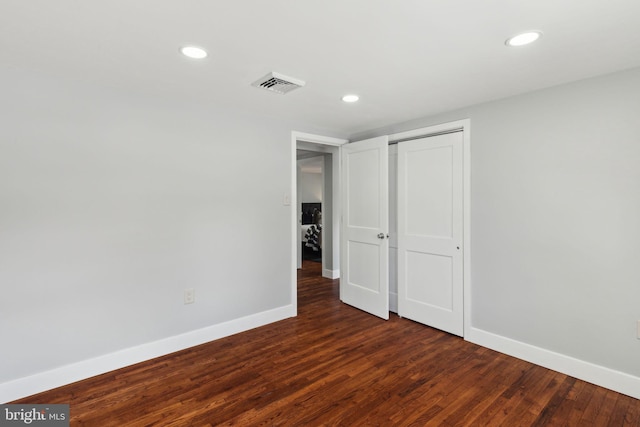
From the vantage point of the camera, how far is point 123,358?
8.30ft

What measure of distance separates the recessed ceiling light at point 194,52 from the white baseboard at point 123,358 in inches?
91.5

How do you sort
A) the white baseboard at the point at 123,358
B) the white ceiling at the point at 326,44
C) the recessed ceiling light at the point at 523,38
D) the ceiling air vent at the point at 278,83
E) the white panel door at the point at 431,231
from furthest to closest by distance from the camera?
the white panel door at the point at 431,231, the ceiling air vent at the point at 278,83, the white baseboard at the point at 123,358, the recessed ceiling light at the point at 523,38, the white ceiling at the point at 326,44

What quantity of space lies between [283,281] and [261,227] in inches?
27.3

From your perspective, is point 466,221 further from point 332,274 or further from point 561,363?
point 332,274

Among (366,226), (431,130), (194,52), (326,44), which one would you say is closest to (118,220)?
(194,52)

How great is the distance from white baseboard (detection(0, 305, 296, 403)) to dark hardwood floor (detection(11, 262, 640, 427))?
0.25 ft

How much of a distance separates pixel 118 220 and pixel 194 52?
4.85 ft

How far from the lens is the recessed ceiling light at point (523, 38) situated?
1.73 m

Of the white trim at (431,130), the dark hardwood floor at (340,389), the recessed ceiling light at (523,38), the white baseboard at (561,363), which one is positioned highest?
the recessed ceiling light at (523,38)

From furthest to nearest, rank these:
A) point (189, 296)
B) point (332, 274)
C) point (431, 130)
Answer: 1. point (332, 274)
2. point (431, 130)
3. point (189, 296)

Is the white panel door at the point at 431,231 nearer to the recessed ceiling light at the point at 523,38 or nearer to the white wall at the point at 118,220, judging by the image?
the recessed ceiling light at the point at 523,38

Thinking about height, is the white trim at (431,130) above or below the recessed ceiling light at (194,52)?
below

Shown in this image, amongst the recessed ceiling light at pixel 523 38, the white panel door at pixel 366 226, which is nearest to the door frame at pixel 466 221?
the white panel door at pixel 366 226

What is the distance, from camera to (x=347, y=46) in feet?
6.10
